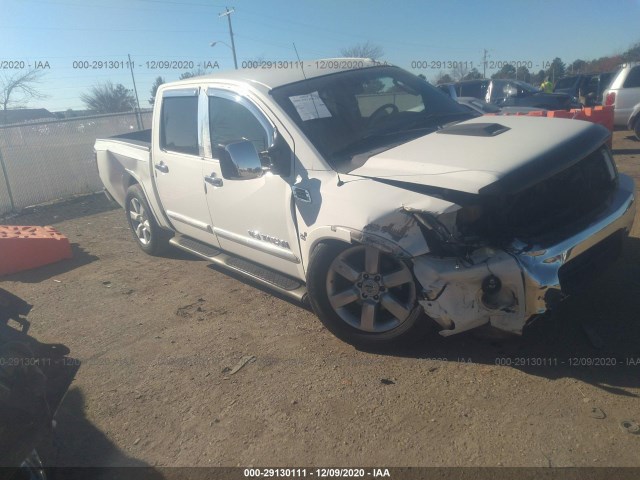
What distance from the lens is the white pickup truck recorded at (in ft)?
9.62

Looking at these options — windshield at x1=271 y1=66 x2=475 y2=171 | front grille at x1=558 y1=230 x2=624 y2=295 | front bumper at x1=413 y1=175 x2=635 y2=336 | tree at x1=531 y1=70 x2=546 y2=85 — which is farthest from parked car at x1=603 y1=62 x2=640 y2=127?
tree at x1=531 y1=70 x2=546 y2=85

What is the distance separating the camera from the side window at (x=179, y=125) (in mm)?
4785

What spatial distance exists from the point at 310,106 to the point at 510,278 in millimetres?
1961

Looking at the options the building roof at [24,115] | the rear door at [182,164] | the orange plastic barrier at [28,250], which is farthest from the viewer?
the building roof at [24,115]

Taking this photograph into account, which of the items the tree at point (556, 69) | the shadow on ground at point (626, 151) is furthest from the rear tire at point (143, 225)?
the tree at point (556, 69)

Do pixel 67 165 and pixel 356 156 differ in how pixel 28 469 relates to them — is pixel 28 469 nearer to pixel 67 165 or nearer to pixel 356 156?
pixel 356 156

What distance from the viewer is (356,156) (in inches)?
141

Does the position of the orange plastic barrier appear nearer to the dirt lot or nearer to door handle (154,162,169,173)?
the dirt lot

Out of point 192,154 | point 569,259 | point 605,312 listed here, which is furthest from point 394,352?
point 192,154

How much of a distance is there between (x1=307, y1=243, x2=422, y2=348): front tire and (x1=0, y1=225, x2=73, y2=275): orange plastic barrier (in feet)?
14.6

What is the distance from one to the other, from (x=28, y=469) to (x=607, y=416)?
111 inches

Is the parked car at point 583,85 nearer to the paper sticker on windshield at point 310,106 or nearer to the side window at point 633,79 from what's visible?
the side window at point 633,79

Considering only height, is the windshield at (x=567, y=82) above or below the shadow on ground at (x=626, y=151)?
above

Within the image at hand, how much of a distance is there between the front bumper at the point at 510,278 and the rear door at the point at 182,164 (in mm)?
2465
